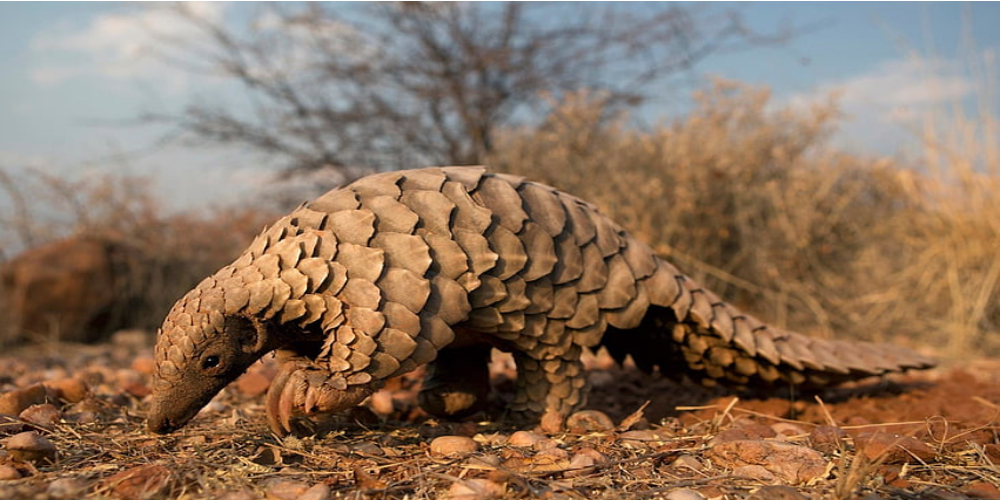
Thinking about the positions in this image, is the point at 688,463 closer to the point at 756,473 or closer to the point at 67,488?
the point at 756,473

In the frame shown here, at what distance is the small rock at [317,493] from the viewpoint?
188 cm

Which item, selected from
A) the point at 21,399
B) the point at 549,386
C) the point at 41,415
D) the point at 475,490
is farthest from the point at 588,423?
the point at 21,399

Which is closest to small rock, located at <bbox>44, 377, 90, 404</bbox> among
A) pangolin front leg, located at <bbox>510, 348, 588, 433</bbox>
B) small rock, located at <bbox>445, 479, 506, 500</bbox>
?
pangolin front leg, located at <bbox>510, 348, 588, 433</bbox>

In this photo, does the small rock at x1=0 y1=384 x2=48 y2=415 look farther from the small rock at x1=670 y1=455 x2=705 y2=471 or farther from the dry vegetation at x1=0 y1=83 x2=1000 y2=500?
the small rock at x1=670 y1=455 x2=705 y2=471

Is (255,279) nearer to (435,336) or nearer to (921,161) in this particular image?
(435,336)

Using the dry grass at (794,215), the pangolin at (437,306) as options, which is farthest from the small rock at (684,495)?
the dry grass at (794,215)

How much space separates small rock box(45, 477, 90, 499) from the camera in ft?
5.78

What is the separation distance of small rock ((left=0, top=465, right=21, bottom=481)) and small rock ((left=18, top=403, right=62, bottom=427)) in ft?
1.91

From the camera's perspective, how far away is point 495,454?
2303mm

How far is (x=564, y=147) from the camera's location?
253 inches

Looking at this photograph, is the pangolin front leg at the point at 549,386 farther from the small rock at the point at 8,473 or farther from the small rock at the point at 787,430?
the small rock at the point at 8,473

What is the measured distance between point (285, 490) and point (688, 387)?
2.69 metres

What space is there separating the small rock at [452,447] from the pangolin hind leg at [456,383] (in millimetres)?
716

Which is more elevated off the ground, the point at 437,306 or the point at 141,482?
the point at 437,306
